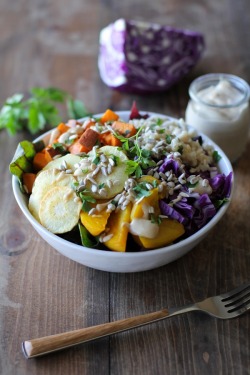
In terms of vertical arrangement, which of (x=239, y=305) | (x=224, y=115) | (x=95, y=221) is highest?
(x=95, y=221)

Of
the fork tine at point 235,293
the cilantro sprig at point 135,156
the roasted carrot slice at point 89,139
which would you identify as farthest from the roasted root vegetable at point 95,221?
the fork tine at point 235,293

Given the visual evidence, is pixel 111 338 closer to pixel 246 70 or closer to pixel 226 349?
pixel 226 349

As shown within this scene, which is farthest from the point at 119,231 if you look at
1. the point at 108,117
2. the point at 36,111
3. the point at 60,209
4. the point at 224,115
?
the point at 36,111

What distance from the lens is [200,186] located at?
140 cm

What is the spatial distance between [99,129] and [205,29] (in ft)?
4.65

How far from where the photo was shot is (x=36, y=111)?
2.01 metres

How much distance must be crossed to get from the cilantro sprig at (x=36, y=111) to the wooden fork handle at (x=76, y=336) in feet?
3.27

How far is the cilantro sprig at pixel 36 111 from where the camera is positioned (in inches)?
78.7

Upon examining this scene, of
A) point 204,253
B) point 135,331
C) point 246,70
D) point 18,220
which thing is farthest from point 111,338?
point 246,70

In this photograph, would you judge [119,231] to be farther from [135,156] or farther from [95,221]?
[135,156]

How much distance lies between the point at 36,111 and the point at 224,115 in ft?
2.52

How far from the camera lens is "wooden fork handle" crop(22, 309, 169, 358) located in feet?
4.01

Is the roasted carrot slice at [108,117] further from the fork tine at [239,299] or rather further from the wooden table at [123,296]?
the fork tine at [239,299]

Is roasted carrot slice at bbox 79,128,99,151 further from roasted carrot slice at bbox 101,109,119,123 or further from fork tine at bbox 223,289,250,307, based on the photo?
fork tine at bbox 223,289,250,307
